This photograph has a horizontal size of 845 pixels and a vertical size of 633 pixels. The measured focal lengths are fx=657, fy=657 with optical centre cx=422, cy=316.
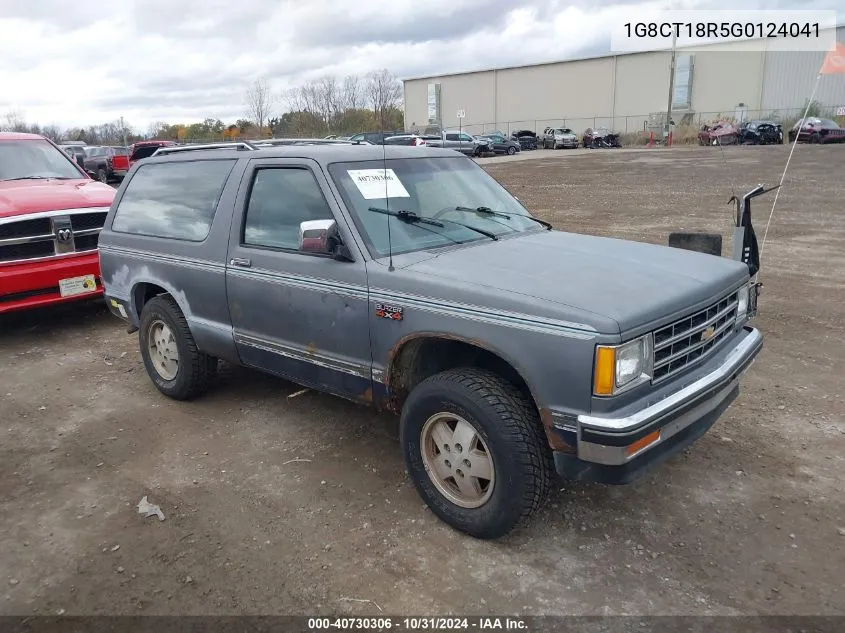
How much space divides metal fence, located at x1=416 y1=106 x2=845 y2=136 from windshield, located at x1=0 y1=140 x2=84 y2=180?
49.3 metres

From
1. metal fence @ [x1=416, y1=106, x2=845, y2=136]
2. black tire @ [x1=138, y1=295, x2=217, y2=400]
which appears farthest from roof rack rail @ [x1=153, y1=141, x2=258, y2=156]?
metal fence @ [x1=416, y1=106, x2=845, y2=136]

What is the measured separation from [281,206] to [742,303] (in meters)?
2.80

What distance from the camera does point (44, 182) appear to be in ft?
24.5

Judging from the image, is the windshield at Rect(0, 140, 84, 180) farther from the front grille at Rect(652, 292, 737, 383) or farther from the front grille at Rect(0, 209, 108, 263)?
the front grille at Rect(652, 292, 737, 383)

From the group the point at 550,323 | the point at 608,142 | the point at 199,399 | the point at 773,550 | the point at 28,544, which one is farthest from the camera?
the point at 608,142

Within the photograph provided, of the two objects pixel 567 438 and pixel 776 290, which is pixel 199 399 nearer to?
pixel 567 438

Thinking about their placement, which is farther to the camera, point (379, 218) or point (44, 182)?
point (44, 182)

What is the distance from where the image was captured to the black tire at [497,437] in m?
2.97

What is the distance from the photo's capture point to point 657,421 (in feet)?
9.29

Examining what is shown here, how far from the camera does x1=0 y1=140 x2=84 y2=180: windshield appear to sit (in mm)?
7668

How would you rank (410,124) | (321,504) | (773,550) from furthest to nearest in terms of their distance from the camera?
(410,124) → (321,504) → (773,550)

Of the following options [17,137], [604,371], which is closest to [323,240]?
[604,371]

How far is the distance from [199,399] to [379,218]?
92.8 inches

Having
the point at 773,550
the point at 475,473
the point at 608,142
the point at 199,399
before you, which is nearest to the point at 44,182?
the point at 199,399
